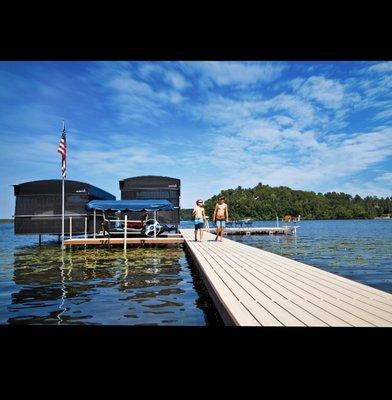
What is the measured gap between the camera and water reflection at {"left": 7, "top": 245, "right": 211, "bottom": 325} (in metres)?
5.71

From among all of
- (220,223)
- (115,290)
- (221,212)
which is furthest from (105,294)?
(220,223)

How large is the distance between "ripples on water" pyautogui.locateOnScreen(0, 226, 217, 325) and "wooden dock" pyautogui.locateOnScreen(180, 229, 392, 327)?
2.79 ft

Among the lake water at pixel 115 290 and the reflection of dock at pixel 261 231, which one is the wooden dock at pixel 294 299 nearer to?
the lake water at pixel 115 290

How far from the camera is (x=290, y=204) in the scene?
6196 inches

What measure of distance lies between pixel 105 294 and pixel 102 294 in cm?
7

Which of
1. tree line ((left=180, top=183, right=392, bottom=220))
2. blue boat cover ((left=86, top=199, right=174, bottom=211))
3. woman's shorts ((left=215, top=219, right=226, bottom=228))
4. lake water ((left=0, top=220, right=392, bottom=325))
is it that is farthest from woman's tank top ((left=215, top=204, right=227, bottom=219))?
tree line ((left=180, top=183, right=392, bottom=220))

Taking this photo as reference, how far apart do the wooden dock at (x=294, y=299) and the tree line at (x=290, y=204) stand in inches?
5084

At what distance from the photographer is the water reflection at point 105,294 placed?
5707mm

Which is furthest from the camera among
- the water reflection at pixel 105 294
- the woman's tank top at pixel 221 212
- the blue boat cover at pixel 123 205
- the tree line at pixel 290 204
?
the tree line at pixel 290 204

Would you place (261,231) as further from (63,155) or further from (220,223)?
(63,155)

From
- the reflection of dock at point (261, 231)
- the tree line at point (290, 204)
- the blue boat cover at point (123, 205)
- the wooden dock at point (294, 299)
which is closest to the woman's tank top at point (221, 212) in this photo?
the blue boat cover at point (123, 205)
